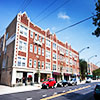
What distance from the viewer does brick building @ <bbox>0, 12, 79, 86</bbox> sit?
23.7 metres

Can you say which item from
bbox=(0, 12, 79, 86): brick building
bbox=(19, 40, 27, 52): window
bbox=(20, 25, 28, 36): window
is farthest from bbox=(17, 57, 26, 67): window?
bbox=(20, 25, 28, 36): window

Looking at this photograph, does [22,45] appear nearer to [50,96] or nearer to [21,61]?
[21,61]

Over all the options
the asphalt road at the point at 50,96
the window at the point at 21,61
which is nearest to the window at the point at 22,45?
the window at the point at 21,61

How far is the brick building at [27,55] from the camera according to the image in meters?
23.7

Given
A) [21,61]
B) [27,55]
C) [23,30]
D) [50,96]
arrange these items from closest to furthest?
[50,96] → [21,61] → [27,55] → [23,30]

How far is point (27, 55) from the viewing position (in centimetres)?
2616

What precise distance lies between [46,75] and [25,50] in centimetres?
1036

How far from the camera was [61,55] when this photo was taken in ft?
132

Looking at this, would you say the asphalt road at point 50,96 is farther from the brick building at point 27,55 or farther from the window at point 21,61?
the window at point 21,61

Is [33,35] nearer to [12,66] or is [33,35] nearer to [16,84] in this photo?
[12,66]

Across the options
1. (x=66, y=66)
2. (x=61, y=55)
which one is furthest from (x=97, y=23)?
(x=66, y=66)

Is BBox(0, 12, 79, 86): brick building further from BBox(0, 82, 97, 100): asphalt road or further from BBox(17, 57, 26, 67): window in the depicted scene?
BBox(0, 82, 97, 100): asphalt road

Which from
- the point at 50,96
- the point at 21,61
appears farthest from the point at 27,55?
the point at 50,96

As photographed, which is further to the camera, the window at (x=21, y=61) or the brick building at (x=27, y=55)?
the window at (x=21, y=61)
